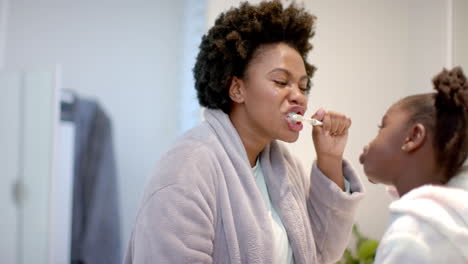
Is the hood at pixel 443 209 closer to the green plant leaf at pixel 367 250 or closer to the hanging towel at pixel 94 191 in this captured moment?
the green plant leaf at pixel 367 250

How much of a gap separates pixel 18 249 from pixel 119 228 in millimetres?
369

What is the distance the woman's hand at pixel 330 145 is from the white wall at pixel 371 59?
15.5 inches

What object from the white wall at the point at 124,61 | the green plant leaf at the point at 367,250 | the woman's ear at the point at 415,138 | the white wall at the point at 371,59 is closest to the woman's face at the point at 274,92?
the woman's ear at the point at 415,138

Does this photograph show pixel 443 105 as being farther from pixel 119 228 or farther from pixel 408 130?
pixel 119 228

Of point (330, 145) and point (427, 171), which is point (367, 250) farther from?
point (427, 171)

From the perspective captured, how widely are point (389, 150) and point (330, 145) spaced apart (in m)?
0.20

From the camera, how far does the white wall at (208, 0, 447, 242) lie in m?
1.47

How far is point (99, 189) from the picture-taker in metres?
1.69

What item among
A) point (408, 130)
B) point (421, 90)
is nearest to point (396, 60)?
point (421, 90)

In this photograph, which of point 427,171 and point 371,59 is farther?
point 371,59

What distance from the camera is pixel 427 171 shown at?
2.50 feet

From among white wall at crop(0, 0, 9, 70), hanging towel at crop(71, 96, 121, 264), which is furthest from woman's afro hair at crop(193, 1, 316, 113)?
white wall at crop(0, 0, 9, 70)

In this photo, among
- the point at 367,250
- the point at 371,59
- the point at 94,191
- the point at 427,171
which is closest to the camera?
the point at 427,171

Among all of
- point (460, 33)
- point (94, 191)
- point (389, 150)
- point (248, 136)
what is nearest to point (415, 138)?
point (389, 150)
